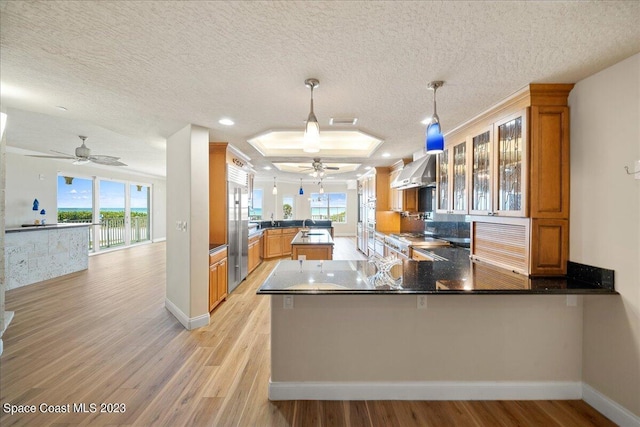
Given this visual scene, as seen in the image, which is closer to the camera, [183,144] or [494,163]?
[494,163]

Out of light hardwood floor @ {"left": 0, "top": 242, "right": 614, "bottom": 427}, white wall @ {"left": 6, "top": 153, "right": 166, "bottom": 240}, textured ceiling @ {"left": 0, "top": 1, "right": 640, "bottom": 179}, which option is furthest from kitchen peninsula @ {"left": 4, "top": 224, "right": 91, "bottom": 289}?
textured ceiling @ {"left": 0, "top": 1, "right": 640, "bottom": 179}

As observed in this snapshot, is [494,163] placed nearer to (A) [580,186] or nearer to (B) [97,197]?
(A) [580,186]

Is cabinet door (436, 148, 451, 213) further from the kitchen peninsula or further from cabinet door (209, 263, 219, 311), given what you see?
the kitchen peninsula

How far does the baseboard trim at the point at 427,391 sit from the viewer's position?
6.73ft

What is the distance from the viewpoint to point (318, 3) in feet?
4.22

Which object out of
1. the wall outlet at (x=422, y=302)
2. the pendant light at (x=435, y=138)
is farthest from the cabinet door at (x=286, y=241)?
the pendant light at (x=435, y=138)

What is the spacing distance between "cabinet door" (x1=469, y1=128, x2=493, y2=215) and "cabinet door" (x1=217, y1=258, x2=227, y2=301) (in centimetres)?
346

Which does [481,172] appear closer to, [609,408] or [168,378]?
[609,408]

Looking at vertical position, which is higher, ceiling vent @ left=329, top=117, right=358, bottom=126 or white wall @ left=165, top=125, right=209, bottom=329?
ceiling vent @ left=329, top=117, right=358, bottom=126

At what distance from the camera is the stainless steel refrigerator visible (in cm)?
437

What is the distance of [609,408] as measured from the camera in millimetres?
1870

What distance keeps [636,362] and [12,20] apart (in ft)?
14.3

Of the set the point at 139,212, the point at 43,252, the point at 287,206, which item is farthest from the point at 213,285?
the point at 287,206

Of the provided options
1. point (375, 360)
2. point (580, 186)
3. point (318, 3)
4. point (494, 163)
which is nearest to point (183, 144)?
point (318, 3)
